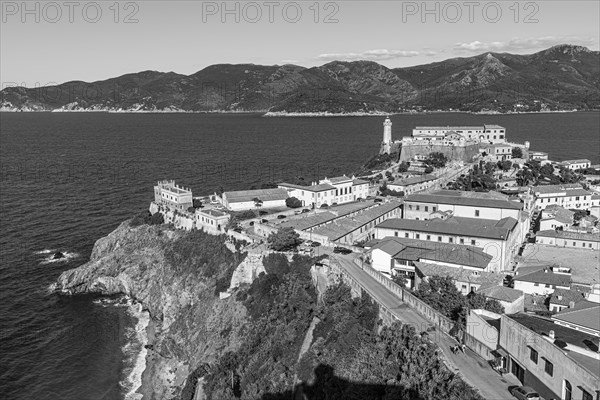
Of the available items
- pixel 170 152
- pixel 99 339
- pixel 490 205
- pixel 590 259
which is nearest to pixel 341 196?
pixel 490 205

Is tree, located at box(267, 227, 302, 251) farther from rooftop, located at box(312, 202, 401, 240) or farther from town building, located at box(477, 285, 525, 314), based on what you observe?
Answer: town building, located at box(477, 285, 525, 314)

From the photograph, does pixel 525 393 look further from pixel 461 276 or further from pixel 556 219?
pixel 556 219

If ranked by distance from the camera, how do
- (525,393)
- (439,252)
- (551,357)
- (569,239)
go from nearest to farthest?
(551,357) → (525,393) → (439,252) → (569,239)

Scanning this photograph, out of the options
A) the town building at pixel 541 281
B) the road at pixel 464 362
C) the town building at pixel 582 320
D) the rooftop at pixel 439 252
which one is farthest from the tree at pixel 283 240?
the town building at pixel 582 320

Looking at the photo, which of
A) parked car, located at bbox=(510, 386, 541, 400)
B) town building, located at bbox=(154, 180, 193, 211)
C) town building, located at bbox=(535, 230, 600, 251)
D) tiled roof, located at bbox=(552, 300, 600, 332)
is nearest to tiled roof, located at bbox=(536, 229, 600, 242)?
town building, located at bbox=(535, 230, 600, 251)

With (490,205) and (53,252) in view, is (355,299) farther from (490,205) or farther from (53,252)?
(53,252)

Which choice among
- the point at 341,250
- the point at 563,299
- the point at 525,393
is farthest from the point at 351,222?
the point at 525,393
